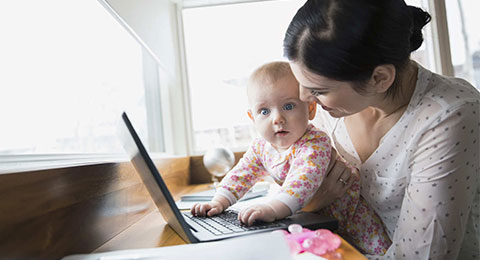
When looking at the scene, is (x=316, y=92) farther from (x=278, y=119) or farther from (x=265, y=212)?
(x=265, y=212)

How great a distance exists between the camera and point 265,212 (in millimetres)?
934

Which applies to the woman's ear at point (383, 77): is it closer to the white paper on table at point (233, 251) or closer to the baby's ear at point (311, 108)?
the baby's ear at point (311, 108)

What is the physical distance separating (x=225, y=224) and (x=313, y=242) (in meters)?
0.28

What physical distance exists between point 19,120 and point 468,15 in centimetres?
302

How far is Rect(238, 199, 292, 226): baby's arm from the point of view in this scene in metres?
0.92

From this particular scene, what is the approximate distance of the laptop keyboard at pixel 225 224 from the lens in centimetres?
88

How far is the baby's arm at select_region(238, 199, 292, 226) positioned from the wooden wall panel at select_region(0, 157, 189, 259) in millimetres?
339

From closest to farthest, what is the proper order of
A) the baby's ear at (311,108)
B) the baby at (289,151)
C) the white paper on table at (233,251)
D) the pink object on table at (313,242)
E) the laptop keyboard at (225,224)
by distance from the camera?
the white paper on table at (233,251), the pink object on table at (313,242), the laptop keyboard at (225,224), the baby at (289,151), the baby's ear at (311,108)

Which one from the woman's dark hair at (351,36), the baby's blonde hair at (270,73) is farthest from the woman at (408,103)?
the baby's blonde hair at (270,73)

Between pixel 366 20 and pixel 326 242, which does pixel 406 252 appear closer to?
pixel 326 242

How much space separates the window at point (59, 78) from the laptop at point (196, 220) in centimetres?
20

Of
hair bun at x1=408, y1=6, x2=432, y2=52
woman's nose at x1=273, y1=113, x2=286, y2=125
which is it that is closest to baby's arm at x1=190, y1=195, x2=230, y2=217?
woman's nose at x1=273, y1=113, x2=286, y2=125

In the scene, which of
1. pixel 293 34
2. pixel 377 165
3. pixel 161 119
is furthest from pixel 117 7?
pixel 161 119

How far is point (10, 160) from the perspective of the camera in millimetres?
855
